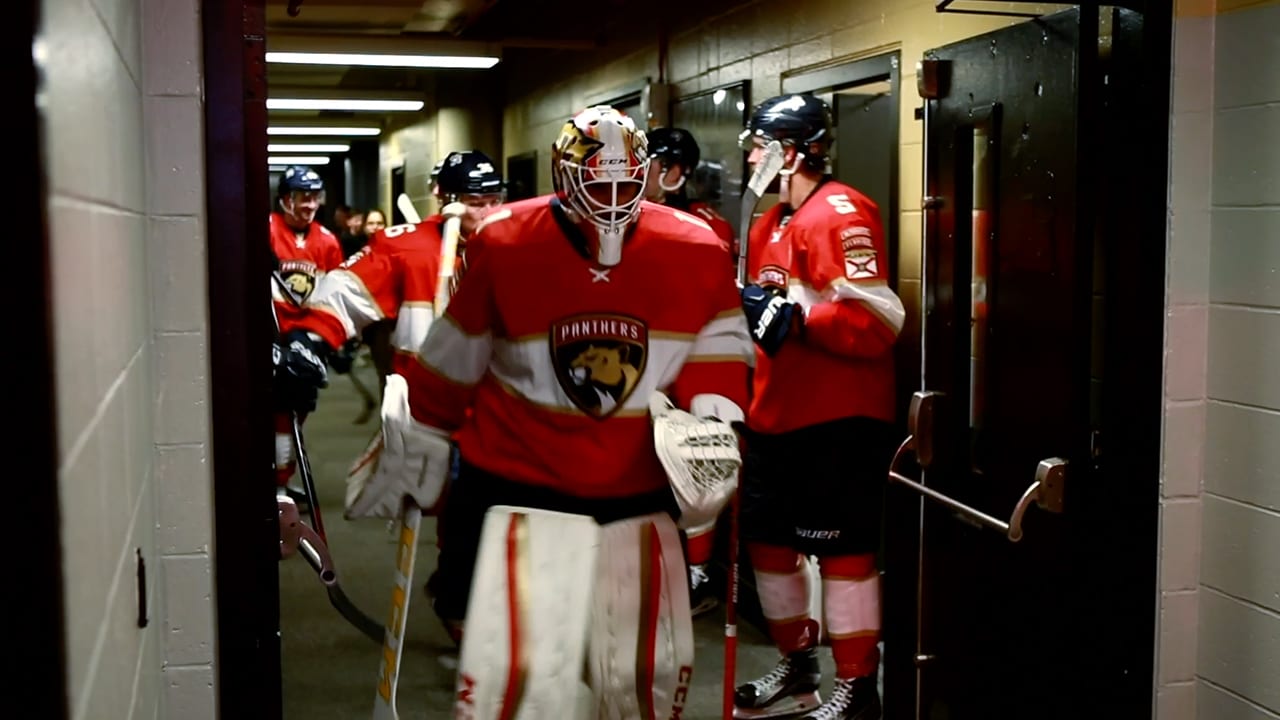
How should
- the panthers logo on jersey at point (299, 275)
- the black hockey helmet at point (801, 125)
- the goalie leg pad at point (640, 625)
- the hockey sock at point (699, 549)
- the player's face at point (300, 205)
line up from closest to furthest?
the goalie leg pad at point (640, 625) < the black hockey helmet at point (801, 125) < the hockey sock at point (699, 549) < the panthers logo on jersey at point (299, 275) < the player's face at point (300, 205)

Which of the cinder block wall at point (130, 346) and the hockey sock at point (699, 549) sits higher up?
the cinder block wall at point (130, 346)

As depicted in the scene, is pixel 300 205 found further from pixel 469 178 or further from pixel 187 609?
pixel 187 609

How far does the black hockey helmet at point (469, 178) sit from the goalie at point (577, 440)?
2071mm

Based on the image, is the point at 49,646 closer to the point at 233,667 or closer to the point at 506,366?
the point at 233,667

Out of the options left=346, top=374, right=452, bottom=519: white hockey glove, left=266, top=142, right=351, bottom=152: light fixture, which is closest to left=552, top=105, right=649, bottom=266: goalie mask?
left=346, top=374, right=452, bottom=519: white hockey glove

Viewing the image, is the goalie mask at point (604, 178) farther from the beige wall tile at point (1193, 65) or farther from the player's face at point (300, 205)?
the player's face at point (300, 205)

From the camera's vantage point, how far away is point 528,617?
2914 mm

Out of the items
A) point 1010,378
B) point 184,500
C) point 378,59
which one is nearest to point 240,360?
point 184,500

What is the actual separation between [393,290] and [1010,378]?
2601 millimetres

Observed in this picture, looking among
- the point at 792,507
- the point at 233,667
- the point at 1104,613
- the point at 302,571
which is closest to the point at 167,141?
the point at 233,667

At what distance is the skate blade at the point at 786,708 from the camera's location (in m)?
4.34

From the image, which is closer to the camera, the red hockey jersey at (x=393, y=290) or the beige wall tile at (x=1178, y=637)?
the beige wall tile at (x=1178, y=637)

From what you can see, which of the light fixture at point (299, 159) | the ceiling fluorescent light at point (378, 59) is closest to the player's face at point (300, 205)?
the ceiling fluorescent light at point (378, 59)

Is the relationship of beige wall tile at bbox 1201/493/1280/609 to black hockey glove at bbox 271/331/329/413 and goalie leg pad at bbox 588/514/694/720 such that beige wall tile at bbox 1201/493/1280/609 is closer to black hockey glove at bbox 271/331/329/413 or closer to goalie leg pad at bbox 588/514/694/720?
Answer: goalie leg pad at bbox 588/514/694/720
